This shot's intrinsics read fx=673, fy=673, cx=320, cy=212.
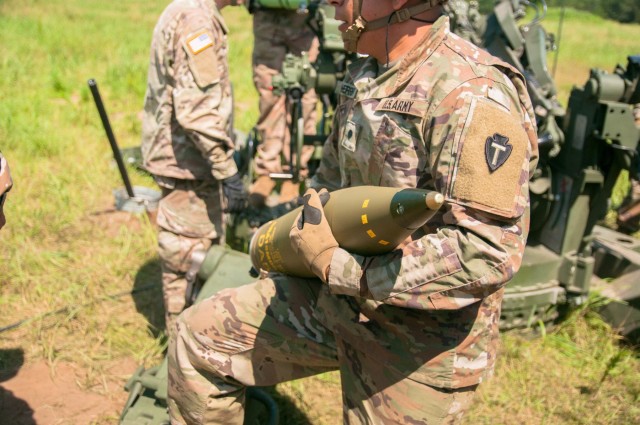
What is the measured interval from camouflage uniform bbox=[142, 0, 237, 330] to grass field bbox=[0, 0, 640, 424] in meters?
0.65

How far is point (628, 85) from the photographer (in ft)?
13.1

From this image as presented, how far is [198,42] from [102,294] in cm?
214

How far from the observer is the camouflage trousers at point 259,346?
8.51 ft

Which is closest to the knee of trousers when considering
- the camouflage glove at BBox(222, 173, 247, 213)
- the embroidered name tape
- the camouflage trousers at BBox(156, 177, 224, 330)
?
the camouflage trousers at BBox(156, 177, 224, 330)

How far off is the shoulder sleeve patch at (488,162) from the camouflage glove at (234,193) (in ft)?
6.74

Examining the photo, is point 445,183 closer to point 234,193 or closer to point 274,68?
point 234,193

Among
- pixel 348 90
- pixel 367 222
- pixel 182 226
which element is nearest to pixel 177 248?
pixel 182 226

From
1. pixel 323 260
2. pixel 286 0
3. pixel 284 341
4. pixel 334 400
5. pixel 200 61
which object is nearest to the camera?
pixel 323 260

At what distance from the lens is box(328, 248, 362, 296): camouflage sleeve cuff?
2.25m

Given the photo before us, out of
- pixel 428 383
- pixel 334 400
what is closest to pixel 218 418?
pixel 428 383

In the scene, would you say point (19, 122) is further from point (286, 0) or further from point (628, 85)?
point (628, 85)

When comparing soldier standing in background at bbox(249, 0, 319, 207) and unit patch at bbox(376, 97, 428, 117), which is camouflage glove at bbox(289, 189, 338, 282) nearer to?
unit patch at bbox(376, 97, 428, 117)

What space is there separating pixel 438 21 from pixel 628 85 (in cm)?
210

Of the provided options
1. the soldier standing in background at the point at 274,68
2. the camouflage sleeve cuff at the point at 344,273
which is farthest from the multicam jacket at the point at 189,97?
the soldier standing in background at the point at 274,68
